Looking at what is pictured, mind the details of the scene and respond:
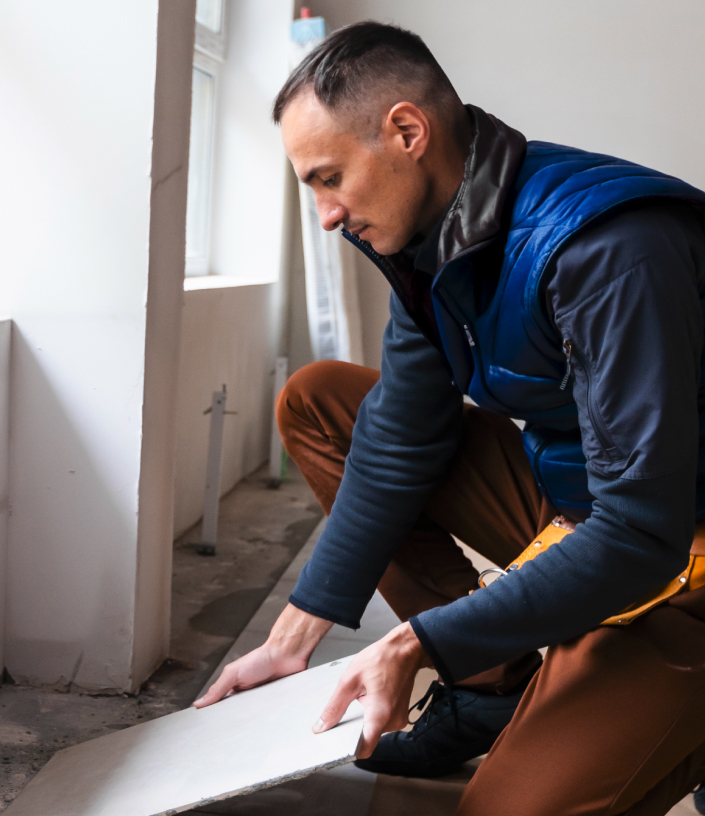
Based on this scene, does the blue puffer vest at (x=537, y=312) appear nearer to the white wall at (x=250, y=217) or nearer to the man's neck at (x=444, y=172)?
the man's neck at (x=444, y=172)

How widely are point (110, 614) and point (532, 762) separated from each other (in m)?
0.85

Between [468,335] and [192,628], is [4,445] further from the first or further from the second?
[468,335]

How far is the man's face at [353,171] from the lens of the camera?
97cm

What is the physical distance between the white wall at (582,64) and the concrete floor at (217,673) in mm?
2118

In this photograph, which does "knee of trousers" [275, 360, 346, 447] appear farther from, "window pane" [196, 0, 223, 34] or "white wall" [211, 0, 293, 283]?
"window pane" [196, 0, 223, 34]

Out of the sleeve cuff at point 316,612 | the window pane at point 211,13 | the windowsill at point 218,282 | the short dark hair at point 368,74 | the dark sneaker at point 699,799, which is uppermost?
the window pane at point 211,13

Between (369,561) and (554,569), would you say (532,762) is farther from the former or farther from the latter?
(369,561)

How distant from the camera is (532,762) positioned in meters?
0.99

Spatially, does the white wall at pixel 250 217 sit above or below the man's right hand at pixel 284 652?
above

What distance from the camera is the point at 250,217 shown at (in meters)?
3.31

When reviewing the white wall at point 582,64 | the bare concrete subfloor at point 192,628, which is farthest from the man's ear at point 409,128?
the white wall at point 582,64

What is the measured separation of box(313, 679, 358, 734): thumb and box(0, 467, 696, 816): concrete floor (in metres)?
0.32

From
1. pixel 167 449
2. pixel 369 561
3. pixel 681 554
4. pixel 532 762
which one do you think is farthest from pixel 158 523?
pixel 681 554

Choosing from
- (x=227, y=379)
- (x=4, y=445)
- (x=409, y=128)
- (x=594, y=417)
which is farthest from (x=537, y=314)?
→ (x=227, y=379)
